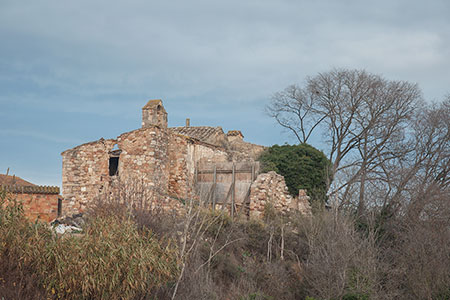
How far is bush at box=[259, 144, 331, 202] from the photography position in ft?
71.7

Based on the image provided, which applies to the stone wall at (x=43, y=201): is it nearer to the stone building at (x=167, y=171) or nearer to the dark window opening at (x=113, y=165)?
the stone building at (x=167, y=171)

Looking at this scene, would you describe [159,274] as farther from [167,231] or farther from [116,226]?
[167,231]

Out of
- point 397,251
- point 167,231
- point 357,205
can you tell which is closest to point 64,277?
point 167,231

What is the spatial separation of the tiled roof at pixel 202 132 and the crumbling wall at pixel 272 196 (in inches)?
259

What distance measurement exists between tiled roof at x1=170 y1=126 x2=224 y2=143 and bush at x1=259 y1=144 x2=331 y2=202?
4576 mm

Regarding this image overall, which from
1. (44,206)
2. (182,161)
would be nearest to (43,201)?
(44,206)

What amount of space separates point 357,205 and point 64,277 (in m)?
13.7

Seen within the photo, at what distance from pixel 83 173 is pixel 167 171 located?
3.80 metres

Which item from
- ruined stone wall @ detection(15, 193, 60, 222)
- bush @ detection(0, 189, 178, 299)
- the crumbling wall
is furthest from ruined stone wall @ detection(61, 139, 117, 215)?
bush @ detection(0, 189, 178, 299)

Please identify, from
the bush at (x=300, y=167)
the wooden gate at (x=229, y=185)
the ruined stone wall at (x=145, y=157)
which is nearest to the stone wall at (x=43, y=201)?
the ruined stone wall at (x=145, y=157)

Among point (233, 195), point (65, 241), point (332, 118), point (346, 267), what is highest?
point (332, 118)

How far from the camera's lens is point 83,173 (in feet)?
71.4

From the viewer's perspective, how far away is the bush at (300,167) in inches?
861

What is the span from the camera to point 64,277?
9875 millimetres
